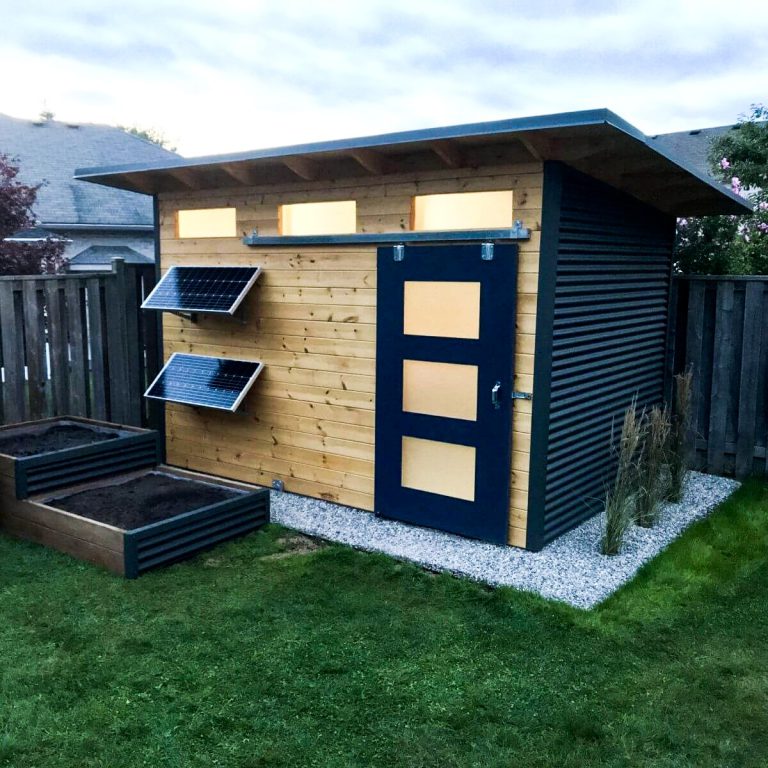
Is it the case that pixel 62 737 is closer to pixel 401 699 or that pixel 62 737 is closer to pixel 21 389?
pixel 401 699

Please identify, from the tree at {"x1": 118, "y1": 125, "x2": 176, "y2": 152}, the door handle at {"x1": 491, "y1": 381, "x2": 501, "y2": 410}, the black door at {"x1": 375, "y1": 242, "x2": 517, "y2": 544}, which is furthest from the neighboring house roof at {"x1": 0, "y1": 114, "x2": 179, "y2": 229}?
the tree at {"x1": 118, "y1": 125, "x2": 176, "y2": 152}

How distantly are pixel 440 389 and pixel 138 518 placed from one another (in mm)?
2029

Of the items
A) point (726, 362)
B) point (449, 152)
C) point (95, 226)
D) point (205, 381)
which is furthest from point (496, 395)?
point (95, 226)

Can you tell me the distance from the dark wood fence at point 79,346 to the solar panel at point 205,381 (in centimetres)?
59

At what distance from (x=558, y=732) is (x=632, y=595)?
1416 millimetres

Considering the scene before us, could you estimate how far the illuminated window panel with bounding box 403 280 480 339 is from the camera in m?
4.75

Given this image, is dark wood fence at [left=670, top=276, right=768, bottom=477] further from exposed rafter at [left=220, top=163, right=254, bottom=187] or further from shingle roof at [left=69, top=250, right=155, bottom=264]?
shingle roof at [left=69, top=250, right=155, bottom=264]

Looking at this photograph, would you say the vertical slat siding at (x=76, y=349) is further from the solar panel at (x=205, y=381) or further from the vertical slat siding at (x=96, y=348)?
the solar panel at (x=205, y=381)

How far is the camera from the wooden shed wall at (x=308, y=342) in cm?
476

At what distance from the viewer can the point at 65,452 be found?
514cm

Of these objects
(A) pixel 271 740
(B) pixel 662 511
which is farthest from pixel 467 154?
(A) pixel 271 740

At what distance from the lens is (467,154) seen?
4605mm

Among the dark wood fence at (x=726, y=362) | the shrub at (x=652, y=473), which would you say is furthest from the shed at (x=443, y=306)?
the dark wood fence at (x=726, y=362)

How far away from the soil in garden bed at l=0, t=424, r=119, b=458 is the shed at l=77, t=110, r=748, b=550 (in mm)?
877
